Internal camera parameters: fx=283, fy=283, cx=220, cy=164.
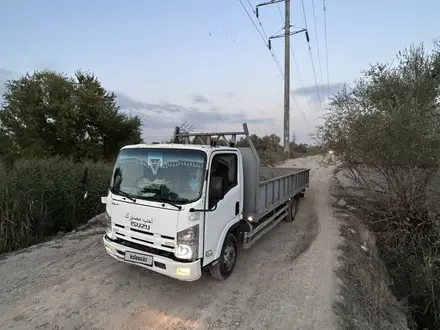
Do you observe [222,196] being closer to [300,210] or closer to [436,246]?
[436,246]

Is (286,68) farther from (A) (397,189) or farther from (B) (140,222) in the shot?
(B) (140,222)

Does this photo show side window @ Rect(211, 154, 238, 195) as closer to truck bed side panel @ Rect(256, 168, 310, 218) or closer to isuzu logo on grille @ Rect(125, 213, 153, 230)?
truck bed side panel @ Rect(256, 168, 310, 218)

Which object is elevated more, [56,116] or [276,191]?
[56,116]

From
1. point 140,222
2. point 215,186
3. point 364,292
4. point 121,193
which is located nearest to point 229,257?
point 215,186

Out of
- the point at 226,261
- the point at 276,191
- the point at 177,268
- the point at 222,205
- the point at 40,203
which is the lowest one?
the point at 226,261

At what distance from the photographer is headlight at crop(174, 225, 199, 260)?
3828mm

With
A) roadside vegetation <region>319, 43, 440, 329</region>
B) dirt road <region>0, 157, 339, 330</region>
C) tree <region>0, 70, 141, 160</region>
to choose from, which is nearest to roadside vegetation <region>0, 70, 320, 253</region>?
tree <region>0, 70, 141, 160</region>

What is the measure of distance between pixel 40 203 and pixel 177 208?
5.07 meters

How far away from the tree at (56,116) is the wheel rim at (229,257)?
16.4 meters

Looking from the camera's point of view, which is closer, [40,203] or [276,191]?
[276,191]

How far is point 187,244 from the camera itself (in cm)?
383

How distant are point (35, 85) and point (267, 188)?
781 inches

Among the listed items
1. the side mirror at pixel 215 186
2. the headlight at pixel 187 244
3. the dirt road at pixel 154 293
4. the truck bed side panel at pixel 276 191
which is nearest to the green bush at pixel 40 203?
the dirt road at pixel 154 293

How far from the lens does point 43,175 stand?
319 inches
